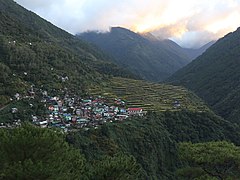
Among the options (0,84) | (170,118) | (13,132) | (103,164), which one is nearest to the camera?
(13,132)

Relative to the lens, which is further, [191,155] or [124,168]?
[191,155]

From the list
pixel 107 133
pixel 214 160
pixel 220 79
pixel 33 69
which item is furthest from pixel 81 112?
pixel 220 79

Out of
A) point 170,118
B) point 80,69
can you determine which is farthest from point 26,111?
point 80,69

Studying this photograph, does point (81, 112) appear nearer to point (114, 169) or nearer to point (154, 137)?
point (154, 137)

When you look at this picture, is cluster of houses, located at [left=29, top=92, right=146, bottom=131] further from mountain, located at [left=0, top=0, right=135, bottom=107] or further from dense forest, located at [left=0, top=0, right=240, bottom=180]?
mountain, located at [left=0, top=0, right=135, bottom=107]

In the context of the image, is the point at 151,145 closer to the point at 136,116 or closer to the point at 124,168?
the point at 136,116

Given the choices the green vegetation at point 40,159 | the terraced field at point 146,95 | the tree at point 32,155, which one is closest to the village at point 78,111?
the terraced field at point 146,95
